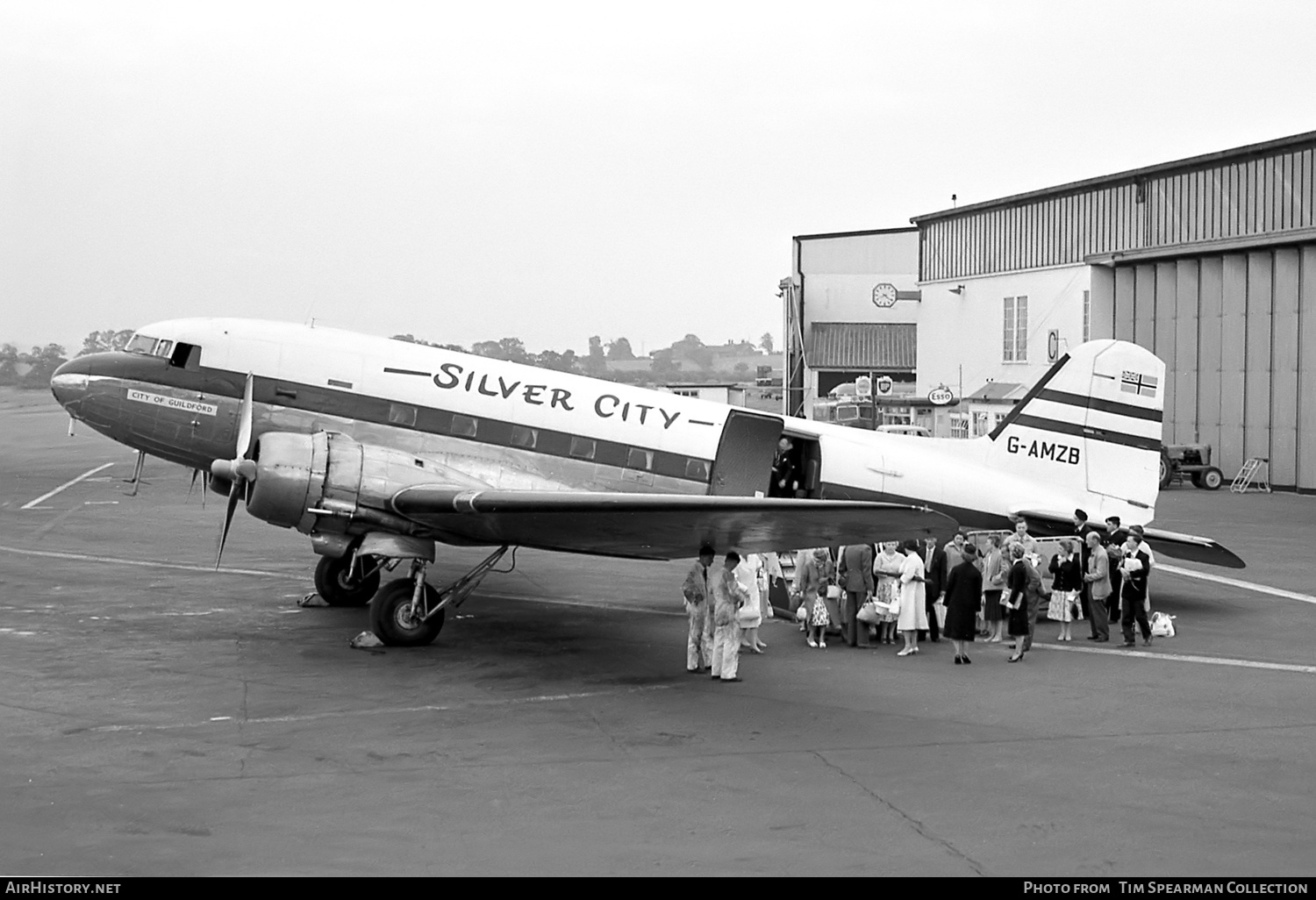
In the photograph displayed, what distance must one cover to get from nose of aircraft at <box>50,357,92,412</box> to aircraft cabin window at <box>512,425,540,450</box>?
622 cm

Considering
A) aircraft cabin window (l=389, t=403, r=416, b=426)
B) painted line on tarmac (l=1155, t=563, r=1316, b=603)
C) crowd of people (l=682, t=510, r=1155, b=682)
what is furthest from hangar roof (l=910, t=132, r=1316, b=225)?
aircraft cabin window (l=389, t=403, r=416, b=426)

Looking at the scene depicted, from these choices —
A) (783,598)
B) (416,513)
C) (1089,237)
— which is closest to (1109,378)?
(783,598)

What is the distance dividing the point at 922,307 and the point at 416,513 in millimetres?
47559

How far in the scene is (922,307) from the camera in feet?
195

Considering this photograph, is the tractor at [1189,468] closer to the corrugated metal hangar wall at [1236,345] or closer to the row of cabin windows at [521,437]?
the corrugated metal hangar wall at [1236,345]

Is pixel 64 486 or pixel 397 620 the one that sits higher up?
pixel 64 486

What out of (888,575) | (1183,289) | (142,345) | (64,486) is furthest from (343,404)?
(1183,289)

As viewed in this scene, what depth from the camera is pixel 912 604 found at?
15.9m

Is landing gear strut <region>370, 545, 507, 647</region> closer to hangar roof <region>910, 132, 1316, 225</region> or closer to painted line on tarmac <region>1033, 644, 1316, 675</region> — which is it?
painted line on tarmac <region>1033, 644, 1316, 675</region>

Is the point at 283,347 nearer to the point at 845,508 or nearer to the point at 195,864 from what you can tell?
the point at 845,508

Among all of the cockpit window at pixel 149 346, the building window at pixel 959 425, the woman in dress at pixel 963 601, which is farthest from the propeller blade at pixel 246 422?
the building window at pixel 959 425

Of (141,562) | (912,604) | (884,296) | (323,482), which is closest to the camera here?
(323,482)

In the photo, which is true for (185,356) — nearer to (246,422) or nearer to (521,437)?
(246,422)

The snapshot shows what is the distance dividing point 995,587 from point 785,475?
4.02 metres
